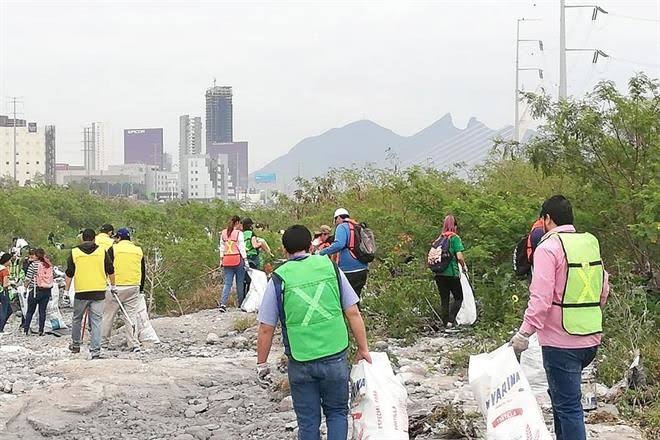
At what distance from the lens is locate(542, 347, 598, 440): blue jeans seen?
552 cm

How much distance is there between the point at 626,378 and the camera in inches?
287

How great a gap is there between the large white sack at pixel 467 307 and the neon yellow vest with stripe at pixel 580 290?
5.65 meters

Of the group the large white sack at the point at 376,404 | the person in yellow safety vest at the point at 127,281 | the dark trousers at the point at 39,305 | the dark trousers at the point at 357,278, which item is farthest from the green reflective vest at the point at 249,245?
the large white sack at the point at 376,404

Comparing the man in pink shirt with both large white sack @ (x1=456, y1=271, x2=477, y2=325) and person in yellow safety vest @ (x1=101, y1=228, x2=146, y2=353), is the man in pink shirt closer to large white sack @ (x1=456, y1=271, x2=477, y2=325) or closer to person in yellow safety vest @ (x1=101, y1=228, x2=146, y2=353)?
large white sack @ (x1=456, y1=271, x2=477, y2=325)

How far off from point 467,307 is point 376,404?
559 centimetres

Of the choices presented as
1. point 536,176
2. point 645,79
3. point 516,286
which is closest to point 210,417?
point 516,286

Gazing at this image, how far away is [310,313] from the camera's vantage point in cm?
564

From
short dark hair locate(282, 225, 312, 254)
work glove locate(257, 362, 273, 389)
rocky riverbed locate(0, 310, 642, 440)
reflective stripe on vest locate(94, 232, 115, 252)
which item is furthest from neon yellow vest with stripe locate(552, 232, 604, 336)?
reflective stripe on vest locate(94, 232, 115, 252)

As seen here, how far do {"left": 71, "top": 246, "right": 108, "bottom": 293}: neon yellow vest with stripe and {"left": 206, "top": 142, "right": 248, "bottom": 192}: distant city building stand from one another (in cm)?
11030

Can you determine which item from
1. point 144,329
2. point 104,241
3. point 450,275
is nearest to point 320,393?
point 450,275

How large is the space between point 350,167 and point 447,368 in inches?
654

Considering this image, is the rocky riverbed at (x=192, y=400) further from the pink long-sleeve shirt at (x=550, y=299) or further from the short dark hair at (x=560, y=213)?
the short dark hair at (x=560, y=213)

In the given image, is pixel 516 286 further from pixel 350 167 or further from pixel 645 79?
pixel 350 167

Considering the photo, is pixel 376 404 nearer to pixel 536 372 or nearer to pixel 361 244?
pixel 536 372
